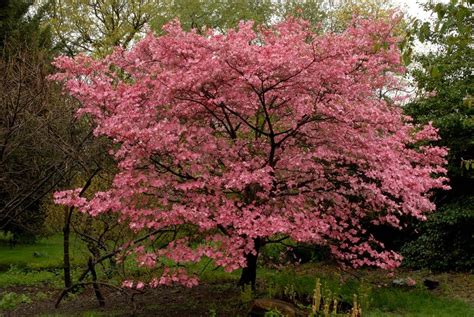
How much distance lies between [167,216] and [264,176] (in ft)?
4.93

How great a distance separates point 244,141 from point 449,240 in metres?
7.57

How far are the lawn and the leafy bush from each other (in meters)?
0.40

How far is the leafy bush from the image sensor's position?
41.7 ft

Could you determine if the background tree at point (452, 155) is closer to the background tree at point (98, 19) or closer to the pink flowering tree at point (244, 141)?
the pink flowering tree at point (244, 141)

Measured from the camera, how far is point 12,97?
9773mm

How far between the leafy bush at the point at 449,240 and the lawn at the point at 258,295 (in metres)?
0.40

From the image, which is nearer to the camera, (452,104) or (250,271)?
(250,271)

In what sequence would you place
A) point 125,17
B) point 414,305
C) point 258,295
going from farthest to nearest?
point 125,17, point 414,305, point 258,295

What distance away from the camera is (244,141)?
855cm

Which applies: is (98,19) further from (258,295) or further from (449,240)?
(258,295)

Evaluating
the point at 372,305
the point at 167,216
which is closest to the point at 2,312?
the point at 167,216

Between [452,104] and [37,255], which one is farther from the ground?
[452,104]

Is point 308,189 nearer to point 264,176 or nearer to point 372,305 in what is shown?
point 264,176

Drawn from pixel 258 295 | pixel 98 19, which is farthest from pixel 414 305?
pixel 98 19
